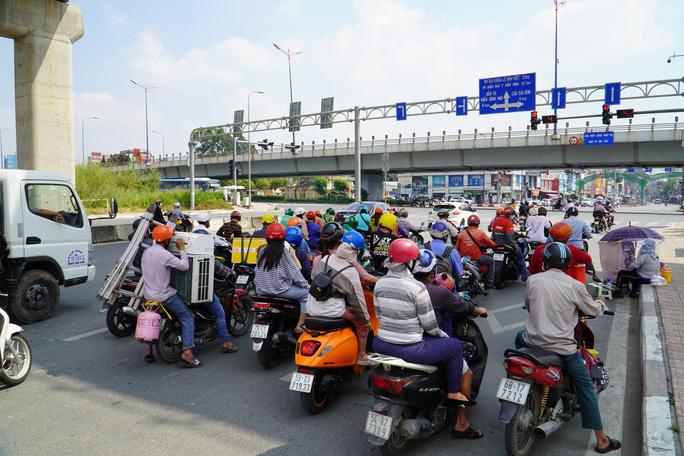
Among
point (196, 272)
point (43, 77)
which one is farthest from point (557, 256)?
point (43, 77)

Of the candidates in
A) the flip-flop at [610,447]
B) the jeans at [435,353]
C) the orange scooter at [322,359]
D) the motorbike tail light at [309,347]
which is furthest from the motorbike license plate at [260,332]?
the flip-flop at [610,447]

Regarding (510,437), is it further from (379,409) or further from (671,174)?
(671,174)

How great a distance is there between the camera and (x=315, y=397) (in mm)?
4215

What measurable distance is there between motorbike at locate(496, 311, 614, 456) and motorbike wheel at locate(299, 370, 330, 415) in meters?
1.58

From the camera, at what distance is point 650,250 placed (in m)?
8.55

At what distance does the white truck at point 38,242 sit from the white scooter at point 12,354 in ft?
7.99

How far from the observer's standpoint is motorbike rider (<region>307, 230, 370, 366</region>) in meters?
4.30

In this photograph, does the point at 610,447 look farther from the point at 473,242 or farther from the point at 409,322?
the point at 473,242

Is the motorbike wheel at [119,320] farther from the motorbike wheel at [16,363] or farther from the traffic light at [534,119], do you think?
the traffic light at [534,119]

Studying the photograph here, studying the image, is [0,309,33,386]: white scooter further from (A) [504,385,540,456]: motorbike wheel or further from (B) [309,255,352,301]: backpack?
(A) [504,385,540,456]: motorbike wheel

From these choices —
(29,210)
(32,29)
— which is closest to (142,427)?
(29,210)

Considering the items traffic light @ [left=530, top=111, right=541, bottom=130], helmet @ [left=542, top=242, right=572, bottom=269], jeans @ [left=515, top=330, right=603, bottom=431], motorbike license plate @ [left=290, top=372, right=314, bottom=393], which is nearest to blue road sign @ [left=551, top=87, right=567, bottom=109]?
traffic light @ [left=530, top=111, right=541, bottom=130]

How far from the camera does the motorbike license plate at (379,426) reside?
323 centimetres

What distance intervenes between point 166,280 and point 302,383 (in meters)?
2.23
